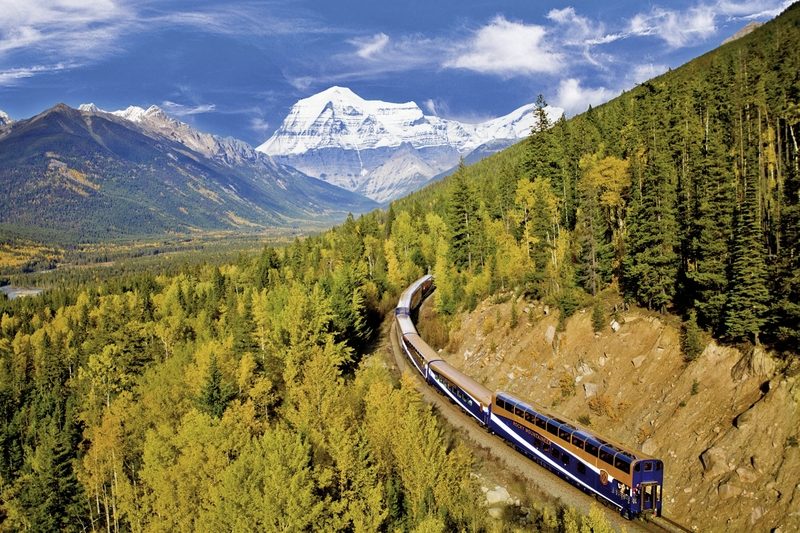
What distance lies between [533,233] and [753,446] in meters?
45.1

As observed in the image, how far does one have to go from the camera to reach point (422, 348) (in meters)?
65.3

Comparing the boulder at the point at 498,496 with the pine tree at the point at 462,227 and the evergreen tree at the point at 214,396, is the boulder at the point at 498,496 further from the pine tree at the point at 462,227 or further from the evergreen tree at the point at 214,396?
the pine tree at the point at 462,227

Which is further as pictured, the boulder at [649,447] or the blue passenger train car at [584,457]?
the boulder at [649,447]

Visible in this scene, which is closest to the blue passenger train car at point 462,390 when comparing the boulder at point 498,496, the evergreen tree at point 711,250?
the boulder at point 498,496

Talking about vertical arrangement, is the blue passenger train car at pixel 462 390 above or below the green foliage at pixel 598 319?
below

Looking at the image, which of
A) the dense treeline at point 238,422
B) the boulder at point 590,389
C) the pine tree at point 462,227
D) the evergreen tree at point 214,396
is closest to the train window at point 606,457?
the dense treeline at point 238,422

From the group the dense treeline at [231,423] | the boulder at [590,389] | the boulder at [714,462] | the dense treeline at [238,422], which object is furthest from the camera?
the boulder at [590,389]

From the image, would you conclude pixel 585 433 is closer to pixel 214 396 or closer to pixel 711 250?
pixel 711 250

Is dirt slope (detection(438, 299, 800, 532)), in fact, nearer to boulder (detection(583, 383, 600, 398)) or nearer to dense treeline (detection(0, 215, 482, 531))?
boulder (detection(583, 383, 600, 398))

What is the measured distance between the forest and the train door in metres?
5.57

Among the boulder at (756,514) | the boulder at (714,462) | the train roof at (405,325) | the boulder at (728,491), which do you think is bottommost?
the boulder at (756,514)

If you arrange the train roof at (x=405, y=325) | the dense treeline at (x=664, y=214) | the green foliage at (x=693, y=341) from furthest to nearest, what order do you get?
1. the train roof at (x=405, y=325)
2. the green foliage at (x=693, y=341)
3. the dense treeline at (x=664, y=214)

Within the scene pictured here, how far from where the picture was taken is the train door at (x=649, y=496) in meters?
32.9

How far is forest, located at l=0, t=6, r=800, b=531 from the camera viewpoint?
121 feet
